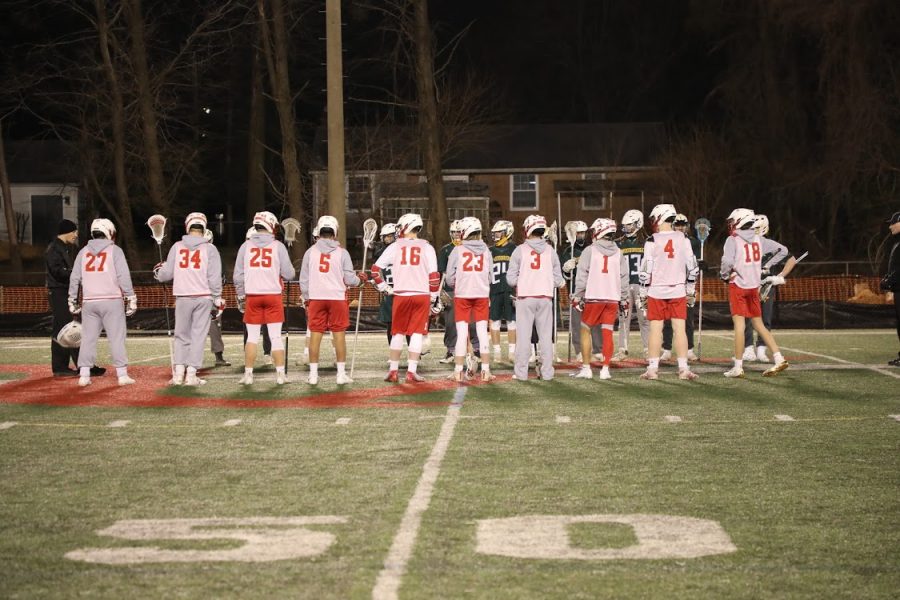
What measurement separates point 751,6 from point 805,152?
713 centimetres

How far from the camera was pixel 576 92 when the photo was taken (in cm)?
6375

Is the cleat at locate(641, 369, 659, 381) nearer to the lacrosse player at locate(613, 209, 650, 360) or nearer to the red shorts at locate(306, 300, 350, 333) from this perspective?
the lacrosse player at locate(613, 209, 650, 360)

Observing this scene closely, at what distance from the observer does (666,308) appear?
48.8 ft

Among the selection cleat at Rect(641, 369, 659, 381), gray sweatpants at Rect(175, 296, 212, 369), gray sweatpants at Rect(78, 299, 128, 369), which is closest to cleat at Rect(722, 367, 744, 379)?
cleat at Rect(641, 369, 659, 381)

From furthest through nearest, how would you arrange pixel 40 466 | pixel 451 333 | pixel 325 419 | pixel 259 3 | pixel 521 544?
pixel 259 3, pixel 451 333, pixel 325 419, pixel 40 466, pixel 521 544

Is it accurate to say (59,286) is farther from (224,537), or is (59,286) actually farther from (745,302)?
(224,537)

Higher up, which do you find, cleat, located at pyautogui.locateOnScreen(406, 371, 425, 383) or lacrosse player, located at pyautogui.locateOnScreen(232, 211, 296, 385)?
lacrosse player, located at pyautogui.locateOnScreen(232, 211, 296, 385)

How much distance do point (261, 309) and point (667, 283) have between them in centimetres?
528

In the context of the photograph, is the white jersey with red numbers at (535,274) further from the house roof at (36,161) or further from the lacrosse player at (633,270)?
the house roof at (36,161)

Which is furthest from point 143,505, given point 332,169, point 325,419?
point 332,169

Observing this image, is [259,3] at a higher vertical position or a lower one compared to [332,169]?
higher

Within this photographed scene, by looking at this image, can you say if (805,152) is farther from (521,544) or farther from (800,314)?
(521,544)

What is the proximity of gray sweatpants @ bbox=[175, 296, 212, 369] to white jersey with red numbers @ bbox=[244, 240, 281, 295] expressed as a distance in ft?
1.89

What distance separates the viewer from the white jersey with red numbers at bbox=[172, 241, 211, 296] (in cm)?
1428
